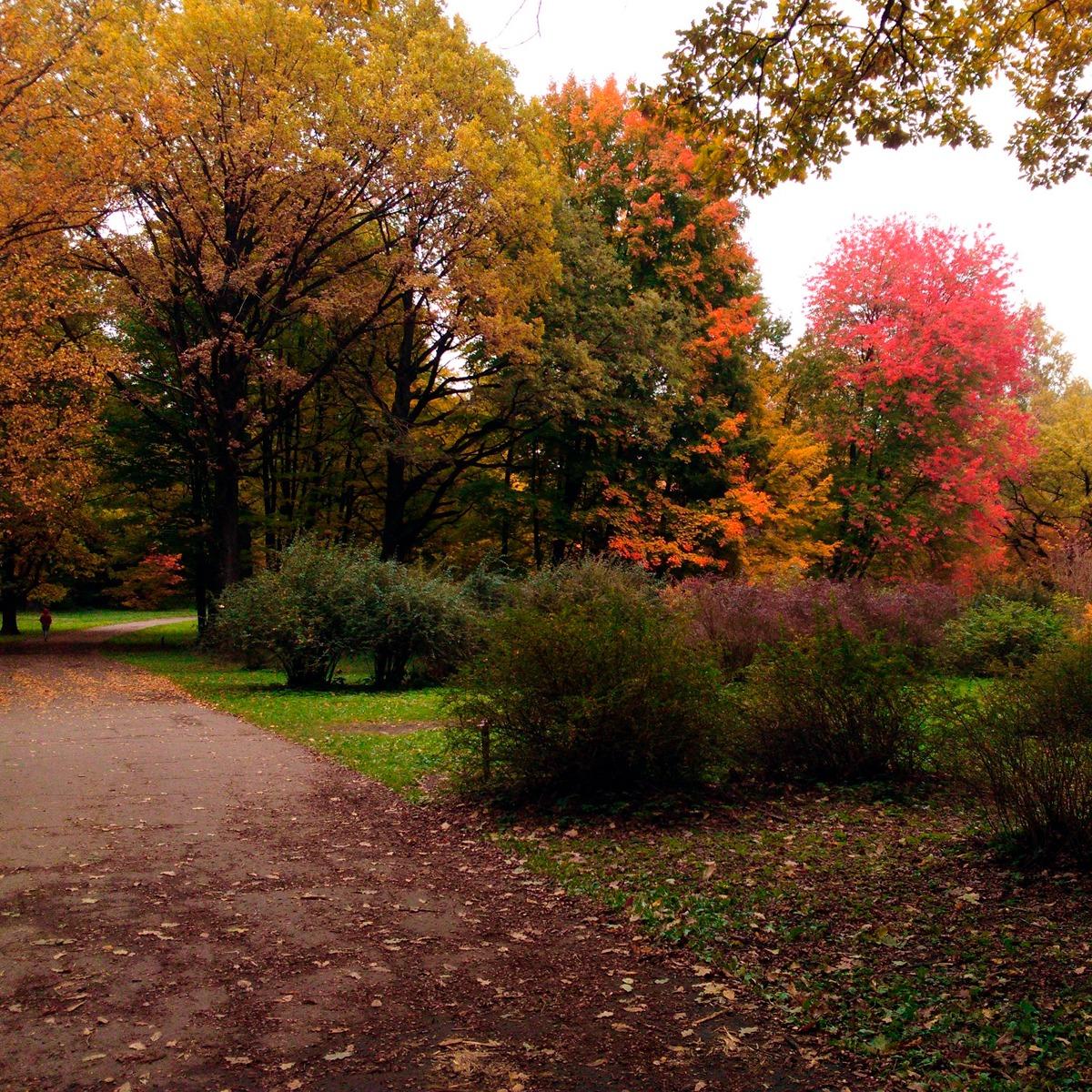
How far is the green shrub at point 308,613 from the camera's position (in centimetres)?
1680

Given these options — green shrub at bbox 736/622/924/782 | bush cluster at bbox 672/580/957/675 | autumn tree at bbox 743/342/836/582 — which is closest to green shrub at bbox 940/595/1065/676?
bush cluster at bbox 672/580/957/675

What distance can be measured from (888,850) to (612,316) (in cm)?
2003

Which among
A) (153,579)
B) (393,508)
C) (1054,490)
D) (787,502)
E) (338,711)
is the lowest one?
(338,711)

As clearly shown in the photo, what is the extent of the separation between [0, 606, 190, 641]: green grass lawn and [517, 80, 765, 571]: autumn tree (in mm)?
21142

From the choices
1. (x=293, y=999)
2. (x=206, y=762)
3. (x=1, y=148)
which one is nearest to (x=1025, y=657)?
(x=206, y=762)

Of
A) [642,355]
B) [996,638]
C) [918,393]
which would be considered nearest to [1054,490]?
[918,393]

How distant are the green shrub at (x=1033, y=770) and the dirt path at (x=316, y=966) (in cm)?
257

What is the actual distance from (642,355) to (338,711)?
14232mm

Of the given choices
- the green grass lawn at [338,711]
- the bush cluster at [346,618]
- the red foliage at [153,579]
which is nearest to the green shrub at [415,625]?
the bush cluster at [346,618]

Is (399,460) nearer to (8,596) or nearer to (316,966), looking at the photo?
(8,596)

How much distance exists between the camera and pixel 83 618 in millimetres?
49094

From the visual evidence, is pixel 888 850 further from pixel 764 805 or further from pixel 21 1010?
pixel 21 1010

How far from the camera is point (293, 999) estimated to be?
398 cm

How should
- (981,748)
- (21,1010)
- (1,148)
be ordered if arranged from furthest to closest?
(1,148)
(981,748)
(21,1010)
